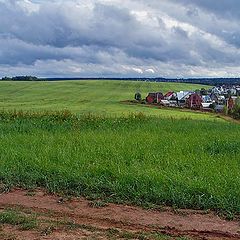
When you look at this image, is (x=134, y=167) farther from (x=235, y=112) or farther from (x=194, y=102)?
(x=194, y=102)

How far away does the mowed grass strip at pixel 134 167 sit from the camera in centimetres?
719

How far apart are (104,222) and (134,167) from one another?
9.97 feet

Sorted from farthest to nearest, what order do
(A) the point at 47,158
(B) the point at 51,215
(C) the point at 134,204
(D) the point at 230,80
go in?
1. (D) the point at 230,80
2. (A) the point at 47,158
3. (C) the point at 134,204
4. (B) the point at 51,215

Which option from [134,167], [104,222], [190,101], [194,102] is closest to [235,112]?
[194,102]

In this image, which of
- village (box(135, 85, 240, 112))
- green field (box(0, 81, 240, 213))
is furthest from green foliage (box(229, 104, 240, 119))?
green field (box(0, 81, 240, 213))

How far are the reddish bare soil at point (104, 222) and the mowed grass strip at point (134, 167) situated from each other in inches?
19.3

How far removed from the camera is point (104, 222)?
5906 mm

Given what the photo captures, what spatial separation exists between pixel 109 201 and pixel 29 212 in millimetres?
1380

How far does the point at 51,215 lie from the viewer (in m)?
6.19

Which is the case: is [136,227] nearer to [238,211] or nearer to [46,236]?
[46,236]

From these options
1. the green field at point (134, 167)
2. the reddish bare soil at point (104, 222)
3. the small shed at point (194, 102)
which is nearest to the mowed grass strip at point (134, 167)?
the green field at point (134, 167)

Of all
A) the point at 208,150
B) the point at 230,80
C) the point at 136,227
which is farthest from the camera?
the point at 230,80

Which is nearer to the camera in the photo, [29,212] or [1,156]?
[29,212]

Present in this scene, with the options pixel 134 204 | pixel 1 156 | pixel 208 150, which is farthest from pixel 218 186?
pixel 1 156
